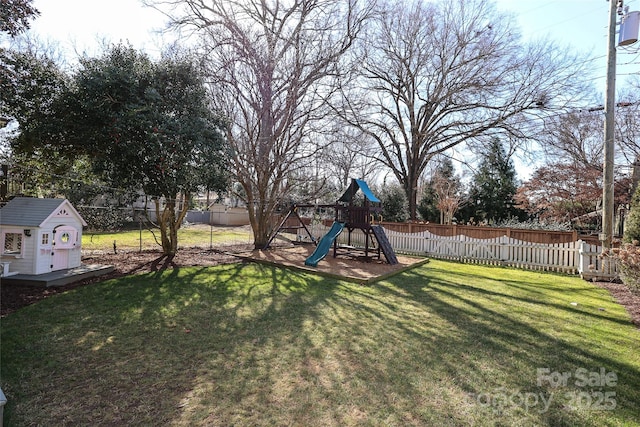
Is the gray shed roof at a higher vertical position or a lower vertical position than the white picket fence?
higher

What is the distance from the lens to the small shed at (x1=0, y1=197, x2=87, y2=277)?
19.9ft

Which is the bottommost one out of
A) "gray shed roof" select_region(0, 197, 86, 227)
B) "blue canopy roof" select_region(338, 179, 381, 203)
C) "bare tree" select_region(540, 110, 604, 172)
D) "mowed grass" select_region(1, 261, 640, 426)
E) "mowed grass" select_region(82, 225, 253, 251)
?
"mowed grass" select_region(1, 261, 640, 426)

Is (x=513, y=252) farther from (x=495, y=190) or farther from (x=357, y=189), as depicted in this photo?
(x=495, y=190)

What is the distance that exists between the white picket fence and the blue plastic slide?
13.9ft

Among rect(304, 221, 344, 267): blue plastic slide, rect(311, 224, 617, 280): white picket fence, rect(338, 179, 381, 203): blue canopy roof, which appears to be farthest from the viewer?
rect(338, 179, 381, 203): blue canopy roof

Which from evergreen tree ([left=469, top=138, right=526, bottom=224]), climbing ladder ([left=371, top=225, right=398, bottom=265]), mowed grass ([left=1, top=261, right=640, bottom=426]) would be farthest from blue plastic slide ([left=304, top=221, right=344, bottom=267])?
evergreen tree ([left=469, top=138, right=526, bottom=224])

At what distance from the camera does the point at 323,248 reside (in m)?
9.45

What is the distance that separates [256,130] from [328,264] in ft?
19.6

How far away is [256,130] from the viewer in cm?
1187

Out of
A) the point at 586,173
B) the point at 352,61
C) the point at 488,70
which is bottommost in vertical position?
the point at 586,173

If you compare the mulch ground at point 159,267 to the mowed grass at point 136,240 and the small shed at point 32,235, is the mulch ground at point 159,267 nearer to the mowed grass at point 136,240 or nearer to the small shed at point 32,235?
the small shed at point 32,235

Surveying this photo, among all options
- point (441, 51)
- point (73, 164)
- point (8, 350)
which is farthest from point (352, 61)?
point (8, 350)

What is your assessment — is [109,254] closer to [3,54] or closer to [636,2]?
[3,54]

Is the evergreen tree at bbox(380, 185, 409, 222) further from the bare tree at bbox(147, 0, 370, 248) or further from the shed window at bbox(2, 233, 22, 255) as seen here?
the shed window at bbox(2, 233, 22, 255)
